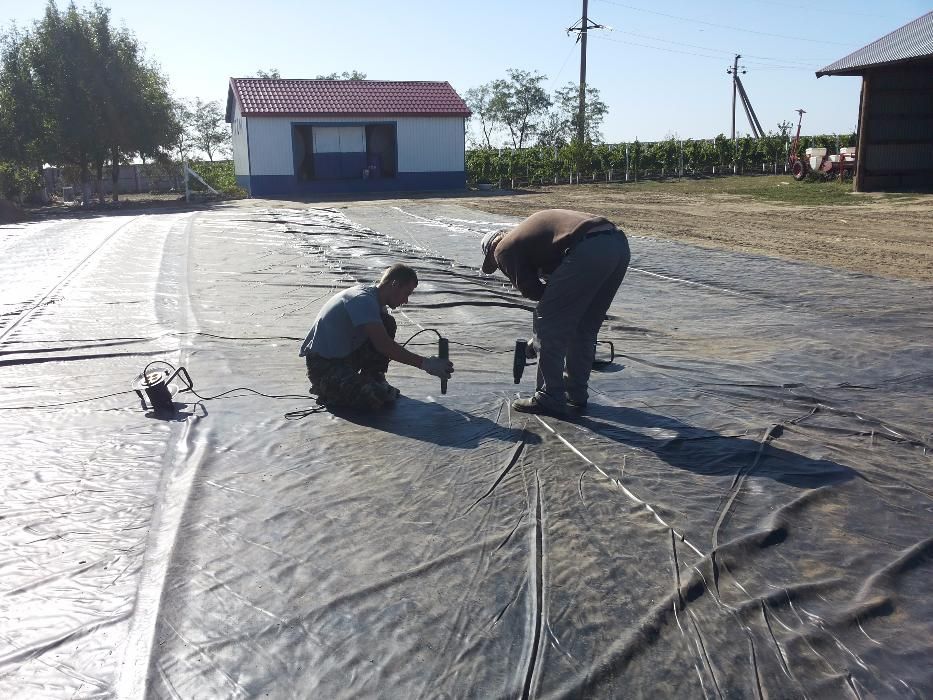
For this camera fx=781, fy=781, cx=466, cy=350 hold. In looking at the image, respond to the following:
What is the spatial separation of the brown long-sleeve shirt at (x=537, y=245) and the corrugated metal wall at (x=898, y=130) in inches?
731

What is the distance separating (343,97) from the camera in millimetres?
26500

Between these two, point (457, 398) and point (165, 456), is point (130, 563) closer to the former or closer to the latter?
point (165, 456)

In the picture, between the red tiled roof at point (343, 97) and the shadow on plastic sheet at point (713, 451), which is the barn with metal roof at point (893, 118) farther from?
the shadow on plastic sheet at point (713, 451)

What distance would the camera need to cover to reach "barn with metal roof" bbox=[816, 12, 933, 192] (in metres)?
18.8

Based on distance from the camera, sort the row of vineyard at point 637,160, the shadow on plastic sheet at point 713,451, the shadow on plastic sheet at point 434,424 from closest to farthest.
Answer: the shadow on plastic sheet at point 713,451, the shadow on plastic sheet at point 434,424, the row of vineyard at point 637,160

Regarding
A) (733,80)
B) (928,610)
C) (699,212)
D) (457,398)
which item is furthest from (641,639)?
(733,80)

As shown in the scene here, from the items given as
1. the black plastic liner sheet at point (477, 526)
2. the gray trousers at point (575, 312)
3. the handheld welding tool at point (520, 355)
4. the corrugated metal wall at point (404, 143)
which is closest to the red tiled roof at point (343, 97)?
the corrugated metal wall at point (404, 143)

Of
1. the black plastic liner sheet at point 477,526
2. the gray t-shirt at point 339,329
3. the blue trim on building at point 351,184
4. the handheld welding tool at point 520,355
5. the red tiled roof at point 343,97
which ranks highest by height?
the red tiled roof at point 343,97

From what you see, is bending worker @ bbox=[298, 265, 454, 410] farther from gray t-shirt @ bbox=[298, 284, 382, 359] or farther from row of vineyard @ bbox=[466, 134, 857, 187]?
row of vineyard @ bbox=[466, 134, 857, 187]

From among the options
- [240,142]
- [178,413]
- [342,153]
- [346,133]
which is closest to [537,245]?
[178,413]

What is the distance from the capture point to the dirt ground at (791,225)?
30.5ft

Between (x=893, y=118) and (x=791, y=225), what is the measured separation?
8717mm

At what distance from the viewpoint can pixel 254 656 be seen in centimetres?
197

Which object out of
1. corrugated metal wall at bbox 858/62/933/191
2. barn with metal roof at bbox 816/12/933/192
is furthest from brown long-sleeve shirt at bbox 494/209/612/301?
corrugated metal wall at bbox 858/62/933/191
